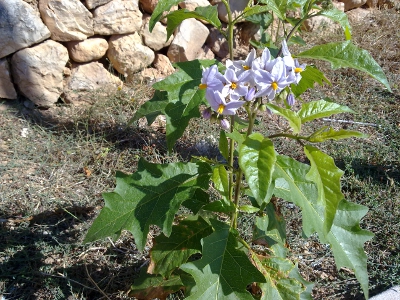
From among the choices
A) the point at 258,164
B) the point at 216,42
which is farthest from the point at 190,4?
the point at 258,164

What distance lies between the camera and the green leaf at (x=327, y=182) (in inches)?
49.6

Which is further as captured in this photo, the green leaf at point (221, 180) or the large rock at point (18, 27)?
the large rock at point (18, 27)

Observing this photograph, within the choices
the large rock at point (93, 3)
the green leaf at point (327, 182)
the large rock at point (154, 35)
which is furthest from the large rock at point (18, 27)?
the green leaf at point (327, 182)

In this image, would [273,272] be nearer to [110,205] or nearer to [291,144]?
[110,205]

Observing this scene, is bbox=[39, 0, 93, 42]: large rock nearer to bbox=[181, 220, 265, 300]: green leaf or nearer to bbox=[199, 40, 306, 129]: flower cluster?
bbox=[199, 40, 306, 129]: flower cluster

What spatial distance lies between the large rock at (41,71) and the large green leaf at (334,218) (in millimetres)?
2365

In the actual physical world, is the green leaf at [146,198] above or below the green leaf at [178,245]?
above

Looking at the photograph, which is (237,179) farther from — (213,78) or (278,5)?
(278,5)

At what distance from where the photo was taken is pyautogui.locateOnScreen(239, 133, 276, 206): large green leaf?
1.27 m

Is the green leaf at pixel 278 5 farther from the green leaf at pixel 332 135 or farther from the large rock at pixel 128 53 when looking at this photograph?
the large rock at pixel 128 53

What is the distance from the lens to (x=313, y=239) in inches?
107

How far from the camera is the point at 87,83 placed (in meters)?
3.67

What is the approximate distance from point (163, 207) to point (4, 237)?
1.30 meters

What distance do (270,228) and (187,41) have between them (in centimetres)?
268
